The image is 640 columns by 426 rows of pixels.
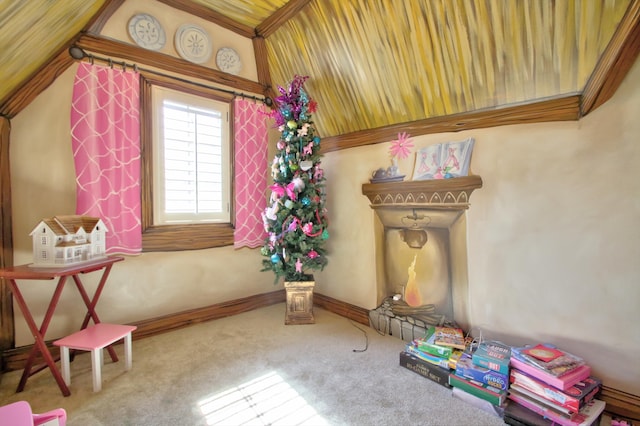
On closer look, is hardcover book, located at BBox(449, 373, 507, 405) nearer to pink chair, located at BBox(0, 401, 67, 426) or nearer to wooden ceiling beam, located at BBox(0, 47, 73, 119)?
pink chair, located at BBox(0, 401, 67, 426)

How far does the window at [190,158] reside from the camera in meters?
2.76

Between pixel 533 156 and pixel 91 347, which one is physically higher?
pixel 533 156

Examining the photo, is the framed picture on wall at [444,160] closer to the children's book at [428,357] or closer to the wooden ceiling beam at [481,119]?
the wooden ceiling beam at [481,119]

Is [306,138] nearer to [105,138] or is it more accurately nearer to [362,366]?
[105,138]

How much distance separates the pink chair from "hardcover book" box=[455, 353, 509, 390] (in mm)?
2031

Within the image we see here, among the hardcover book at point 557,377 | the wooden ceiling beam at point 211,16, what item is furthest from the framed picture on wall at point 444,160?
the wooden ceiling beam at point 211,16

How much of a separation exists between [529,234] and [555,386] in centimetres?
91

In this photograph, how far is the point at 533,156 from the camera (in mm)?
1928

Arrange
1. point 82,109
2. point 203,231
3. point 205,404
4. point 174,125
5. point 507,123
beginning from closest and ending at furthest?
point 205,404, point 507,123, point 82,109, point 174,125, point 203,231

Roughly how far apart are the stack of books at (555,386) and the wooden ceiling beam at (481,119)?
4.87 ft

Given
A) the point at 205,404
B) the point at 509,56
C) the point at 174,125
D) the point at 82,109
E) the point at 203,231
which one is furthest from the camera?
the point at 203,231

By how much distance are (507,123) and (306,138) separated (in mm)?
1706

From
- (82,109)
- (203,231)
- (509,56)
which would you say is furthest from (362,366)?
(82,109)

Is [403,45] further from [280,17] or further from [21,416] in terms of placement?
[21,416]
